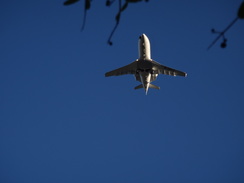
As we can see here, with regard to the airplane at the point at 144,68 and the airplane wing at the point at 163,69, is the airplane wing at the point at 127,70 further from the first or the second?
the airplane wing at the point at 163,69

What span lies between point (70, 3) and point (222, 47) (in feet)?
7.31

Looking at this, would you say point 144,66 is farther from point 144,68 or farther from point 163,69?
point 163,69

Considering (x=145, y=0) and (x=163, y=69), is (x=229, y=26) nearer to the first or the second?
(x=145, y=0)

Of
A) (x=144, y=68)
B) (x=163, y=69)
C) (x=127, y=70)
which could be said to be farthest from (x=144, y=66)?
(x=163, y=69)

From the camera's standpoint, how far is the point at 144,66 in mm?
50344

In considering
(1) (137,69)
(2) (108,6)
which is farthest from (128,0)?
(1) (137,69)

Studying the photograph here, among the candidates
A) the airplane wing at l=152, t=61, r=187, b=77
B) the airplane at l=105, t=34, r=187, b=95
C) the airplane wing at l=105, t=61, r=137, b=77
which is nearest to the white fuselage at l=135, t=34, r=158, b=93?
the airplane at l=105, t=34, r=187, b=95

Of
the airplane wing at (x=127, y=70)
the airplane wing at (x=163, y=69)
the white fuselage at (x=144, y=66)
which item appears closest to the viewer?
the white fuselage at (x=144, y=66)

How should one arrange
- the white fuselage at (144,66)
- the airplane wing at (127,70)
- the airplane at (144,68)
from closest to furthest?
1. the white fuselage at (144,66)
2. the airplane at (144,68)
3. the airplane wing at (127,70)

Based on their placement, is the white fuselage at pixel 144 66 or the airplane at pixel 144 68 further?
the airplane at pixel 144 68

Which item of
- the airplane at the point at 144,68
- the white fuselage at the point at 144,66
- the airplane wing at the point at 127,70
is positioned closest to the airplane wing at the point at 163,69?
the airplane at the point at 144,68

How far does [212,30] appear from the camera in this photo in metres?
4.04

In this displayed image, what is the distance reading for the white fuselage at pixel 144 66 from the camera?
5050 centimetres

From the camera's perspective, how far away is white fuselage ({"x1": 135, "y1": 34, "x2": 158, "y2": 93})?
50.5 m
